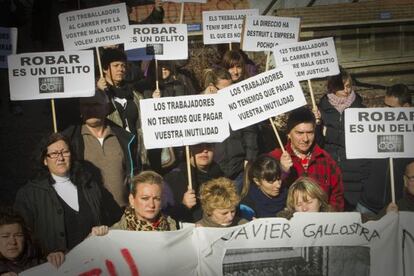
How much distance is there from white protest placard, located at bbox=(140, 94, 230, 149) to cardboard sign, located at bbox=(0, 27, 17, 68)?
108 cm

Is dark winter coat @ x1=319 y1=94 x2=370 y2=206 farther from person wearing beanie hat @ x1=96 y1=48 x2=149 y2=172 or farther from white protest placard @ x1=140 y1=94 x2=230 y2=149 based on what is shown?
person wearing beanie hat @ x1=96 y1=48 x2=149 y2=172

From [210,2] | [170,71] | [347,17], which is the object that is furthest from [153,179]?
[347,17]

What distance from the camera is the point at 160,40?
611 centimetres

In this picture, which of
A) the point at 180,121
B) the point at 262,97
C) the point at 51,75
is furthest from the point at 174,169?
the point at 51,75

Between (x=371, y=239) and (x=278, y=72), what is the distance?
1519 millimetres

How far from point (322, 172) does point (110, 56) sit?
197 centimetres

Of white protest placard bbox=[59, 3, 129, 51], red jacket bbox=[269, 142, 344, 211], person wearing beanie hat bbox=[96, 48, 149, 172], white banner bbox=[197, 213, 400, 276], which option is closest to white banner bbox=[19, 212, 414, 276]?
white banner bbox=[197, 213, 400, 276]

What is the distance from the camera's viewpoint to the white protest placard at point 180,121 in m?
5.91

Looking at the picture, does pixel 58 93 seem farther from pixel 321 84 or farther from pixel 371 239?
pixel 371 239

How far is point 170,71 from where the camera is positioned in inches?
247

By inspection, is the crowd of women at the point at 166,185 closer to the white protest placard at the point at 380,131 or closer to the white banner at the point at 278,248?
the white banner at the point at 278,248

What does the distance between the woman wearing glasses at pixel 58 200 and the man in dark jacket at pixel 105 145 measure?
0.45 feet

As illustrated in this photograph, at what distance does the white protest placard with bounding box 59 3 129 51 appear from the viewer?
5.96m

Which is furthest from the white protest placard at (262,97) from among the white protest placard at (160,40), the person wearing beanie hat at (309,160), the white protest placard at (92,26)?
the white protest placard at (92,26)
